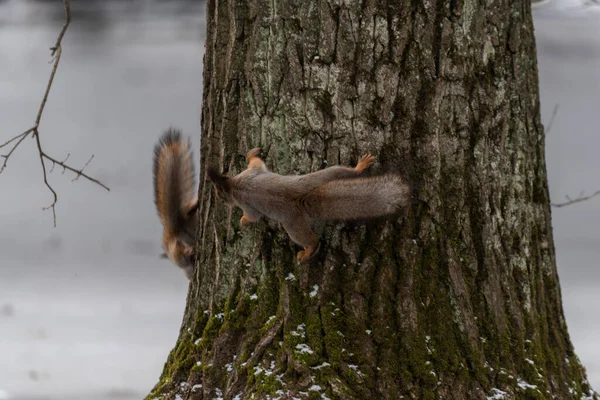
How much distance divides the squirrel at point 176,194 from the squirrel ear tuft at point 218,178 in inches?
54.8

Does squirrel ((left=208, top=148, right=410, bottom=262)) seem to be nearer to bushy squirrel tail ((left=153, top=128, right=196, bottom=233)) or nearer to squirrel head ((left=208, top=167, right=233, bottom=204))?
squirrel head ((left=208, top=167, right=233, bottom=204))

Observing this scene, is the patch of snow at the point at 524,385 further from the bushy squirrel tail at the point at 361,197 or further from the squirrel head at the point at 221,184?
the squirrel head at the point at 221,184

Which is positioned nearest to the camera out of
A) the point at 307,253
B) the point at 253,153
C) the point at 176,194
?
the point at 307,253

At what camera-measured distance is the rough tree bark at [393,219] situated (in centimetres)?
306

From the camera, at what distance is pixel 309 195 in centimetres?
Result: 311

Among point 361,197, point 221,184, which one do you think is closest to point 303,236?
point 361,197

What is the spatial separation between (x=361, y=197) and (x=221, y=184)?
592 millimetres

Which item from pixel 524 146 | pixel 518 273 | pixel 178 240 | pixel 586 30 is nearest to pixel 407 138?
pixel 524 146

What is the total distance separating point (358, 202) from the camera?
3.03m

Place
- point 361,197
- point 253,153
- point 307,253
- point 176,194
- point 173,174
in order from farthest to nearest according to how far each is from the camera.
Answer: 1. point 176,194
2. point 173,174
3. point 253,153
4. point 307,253
5. point 361,197

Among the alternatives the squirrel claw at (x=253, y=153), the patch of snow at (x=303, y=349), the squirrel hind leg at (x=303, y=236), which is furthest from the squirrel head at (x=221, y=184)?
the patch of snow at (x=303, y=349)

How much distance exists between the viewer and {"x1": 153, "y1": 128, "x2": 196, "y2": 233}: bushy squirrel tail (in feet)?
14.9

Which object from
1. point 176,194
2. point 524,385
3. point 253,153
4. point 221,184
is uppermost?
point 176,194

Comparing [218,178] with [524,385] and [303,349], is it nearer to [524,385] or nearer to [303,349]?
[303,349]
